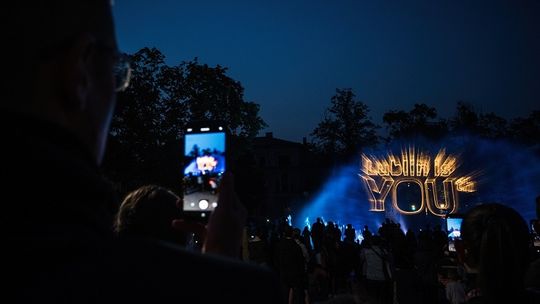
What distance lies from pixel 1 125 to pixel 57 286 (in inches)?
12.9

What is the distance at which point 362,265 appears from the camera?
11.0m

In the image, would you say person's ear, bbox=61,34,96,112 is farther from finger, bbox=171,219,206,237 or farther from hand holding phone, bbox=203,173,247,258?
finger, bbox=171,219,206,237

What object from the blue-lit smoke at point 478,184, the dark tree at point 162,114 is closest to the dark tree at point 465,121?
the blue-lit smoke at point 478,184

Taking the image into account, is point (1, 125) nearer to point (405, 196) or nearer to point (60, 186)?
point (60, 186)

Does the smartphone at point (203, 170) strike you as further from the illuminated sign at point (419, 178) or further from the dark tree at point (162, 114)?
the illuminated sign at point (419, 178)

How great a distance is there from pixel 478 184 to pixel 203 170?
45296mm

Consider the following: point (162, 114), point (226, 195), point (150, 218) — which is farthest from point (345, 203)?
point (226, 195)

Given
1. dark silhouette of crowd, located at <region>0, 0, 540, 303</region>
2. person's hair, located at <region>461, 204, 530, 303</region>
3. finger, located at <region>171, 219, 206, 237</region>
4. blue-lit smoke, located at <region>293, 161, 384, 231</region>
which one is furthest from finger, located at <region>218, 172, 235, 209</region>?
blue-lit smoke, located at <region>293, 161, 384, 231</region>

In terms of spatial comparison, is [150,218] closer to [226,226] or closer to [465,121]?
[226,226]

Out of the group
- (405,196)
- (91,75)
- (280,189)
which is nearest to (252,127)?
(91,75)

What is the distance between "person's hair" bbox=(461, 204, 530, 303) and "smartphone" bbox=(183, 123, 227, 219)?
1.73 meters

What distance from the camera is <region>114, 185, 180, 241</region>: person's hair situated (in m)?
2.48

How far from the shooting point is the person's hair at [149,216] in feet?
8.14

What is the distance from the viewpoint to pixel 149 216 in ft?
8.23
